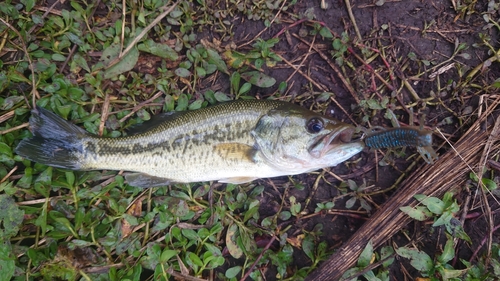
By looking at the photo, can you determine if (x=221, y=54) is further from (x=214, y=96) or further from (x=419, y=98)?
(x=419, y=98)

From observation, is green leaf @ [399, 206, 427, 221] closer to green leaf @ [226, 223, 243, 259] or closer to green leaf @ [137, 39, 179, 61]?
green leaf @ [226, 223, 243, 259]

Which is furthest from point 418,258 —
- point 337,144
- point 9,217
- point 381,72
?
point 9,217

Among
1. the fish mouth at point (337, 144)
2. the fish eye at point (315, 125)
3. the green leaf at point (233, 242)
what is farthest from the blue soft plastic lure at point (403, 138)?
the green leaf at point (233, 242)

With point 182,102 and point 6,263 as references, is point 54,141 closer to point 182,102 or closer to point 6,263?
point 6,263

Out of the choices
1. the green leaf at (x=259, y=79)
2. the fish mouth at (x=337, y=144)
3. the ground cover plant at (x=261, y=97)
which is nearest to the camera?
the fish mouth at (x=337, y=144)

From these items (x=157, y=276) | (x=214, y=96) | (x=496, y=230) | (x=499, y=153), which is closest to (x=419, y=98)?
(x=499, y=153)

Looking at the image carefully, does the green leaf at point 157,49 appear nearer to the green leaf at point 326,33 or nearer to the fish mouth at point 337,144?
the green leaf at point 326,33

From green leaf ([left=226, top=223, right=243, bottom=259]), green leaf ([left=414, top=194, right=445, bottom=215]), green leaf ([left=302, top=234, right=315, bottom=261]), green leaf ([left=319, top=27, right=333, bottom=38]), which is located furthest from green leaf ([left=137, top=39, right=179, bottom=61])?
green leaf ([left=414, top=194, right=445, bottom=215])
